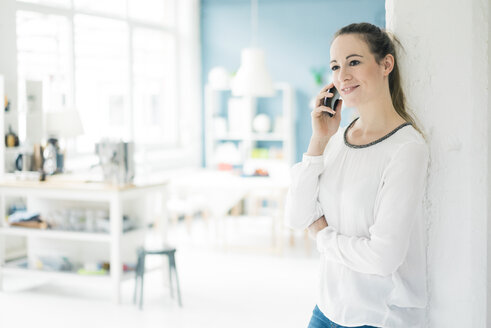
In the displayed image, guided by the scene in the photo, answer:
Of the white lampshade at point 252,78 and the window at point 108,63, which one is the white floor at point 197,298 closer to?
the white lampshade at point 252,78

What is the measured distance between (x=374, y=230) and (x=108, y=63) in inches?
239

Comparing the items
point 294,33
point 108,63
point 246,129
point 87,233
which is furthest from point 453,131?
point 294,33

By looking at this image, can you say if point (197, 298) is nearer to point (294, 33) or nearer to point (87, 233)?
point (87, 233)

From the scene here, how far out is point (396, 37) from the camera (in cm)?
152

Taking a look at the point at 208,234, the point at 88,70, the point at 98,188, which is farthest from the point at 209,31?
the point at 98,188

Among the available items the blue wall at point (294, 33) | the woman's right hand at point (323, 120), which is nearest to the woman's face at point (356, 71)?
the woman's right hand at point (323, 120)

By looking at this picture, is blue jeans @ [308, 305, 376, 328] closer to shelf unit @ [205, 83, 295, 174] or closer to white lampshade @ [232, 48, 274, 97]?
white lampshade @ [232, 48, 274, 97]

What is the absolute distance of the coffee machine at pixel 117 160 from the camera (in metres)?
4.27

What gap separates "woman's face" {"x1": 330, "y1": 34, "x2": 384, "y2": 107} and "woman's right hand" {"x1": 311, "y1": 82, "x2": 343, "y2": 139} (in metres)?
0.11

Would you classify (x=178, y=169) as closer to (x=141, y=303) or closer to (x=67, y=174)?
(x=67, y=174)

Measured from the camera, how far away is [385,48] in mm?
1455

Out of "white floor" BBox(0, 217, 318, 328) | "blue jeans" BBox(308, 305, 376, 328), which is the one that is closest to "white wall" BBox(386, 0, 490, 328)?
"blue jeans" BBox(308, 305, 376, 328)

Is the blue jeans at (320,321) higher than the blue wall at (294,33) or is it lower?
lower

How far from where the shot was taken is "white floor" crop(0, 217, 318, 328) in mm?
3809
